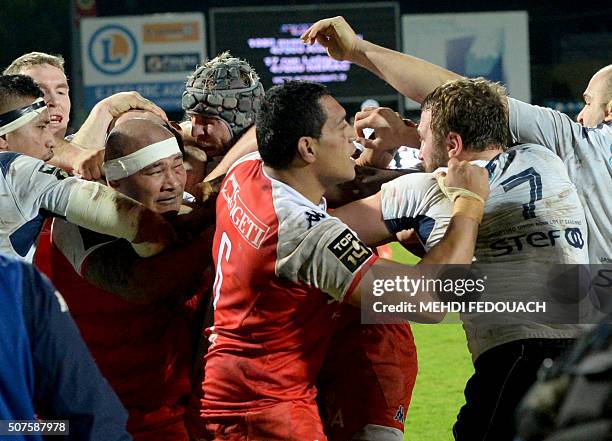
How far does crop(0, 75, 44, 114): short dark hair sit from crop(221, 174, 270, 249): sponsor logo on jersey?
3.77 ft

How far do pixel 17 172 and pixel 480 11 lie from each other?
27.8 metres

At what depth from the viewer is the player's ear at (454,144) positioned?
11.5 ft

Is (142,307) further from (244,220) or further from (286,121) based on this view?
(286,121)

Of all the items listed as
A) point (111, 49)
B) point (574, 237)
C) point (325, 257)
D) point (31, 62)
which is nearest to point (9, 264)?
point (325, 257)

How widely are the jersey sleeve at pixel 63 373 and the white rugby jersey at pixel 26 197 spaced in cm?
150

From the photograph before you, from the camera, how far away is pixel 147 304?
3.64m

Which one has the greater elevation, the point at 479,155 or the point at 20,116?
the point at 20,116

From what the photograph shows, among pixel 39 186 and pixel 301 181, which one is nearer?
pixel 301 181

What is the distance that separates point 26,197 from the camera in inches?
140

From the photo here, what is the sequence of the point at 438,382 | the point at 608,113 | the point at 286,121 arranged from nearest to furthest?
1. the point at 286,121
2. the point at 608,113
3. the point at 438,382

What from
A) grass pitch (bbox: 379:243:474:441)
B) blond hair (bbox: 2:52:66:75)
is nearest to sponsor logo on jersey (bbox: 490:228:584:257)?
grass pitch (bbox: 379:243:474:441)

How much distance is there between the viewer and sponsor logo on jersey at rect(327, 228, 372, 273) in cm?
309

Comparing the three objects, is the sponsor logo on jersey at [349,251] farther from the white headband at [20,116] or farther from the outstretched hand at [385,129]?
the white headband at [20,116]

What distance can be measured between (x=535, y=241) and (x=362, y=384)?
3.01 ft
